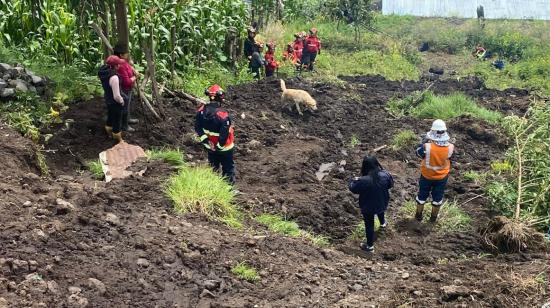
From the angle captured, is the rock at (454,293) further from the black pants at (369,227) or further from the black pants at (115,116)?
the black pants at (115,116)

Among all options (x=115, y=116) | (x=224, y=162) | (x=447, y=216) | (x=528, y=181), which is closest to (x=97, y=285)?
(x=224, y=162)

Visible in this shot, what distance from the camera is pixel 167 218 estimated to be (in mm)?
6957

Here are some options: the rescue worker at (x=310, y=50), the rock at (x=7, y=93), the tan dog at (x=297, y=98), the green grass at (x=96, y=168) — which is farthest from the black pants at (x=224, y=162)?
the rescue worker at (x=310, y=50)

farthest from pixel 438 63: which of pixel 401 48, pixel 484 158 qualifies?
pixel 484 158

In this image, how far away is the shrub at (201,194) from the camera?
24.4ft

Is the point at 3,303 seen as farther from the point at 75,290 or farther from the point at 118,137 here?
the point at 118,137

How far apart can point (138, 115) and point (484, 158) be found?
6.81 meters

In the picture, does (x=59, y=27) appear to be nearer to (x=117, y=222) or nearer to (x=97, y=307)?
(x=117, y=222)

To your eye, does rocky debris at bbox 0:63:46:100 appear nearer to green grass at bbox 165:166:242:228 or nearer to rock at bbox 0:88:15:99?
rock at bbox 0:88:15:99

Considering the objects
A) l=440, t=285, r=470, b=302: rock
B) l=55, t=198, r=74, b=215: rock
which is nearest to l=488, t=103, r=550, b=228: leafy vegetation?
l=440, t=285, r=470, b=302: rock

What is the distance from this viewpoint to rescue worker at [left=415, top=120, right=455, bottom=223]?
8500 millimetres

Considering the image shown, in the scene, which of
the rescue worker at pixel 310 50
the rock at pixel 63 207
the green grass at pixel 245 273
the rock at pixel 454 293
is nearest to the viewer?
the rock at pixel 454 293

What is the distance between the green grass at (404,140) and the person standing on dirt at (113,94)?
552 cm

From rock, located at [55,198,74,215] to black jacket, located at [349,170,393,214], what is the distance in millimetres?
3465
